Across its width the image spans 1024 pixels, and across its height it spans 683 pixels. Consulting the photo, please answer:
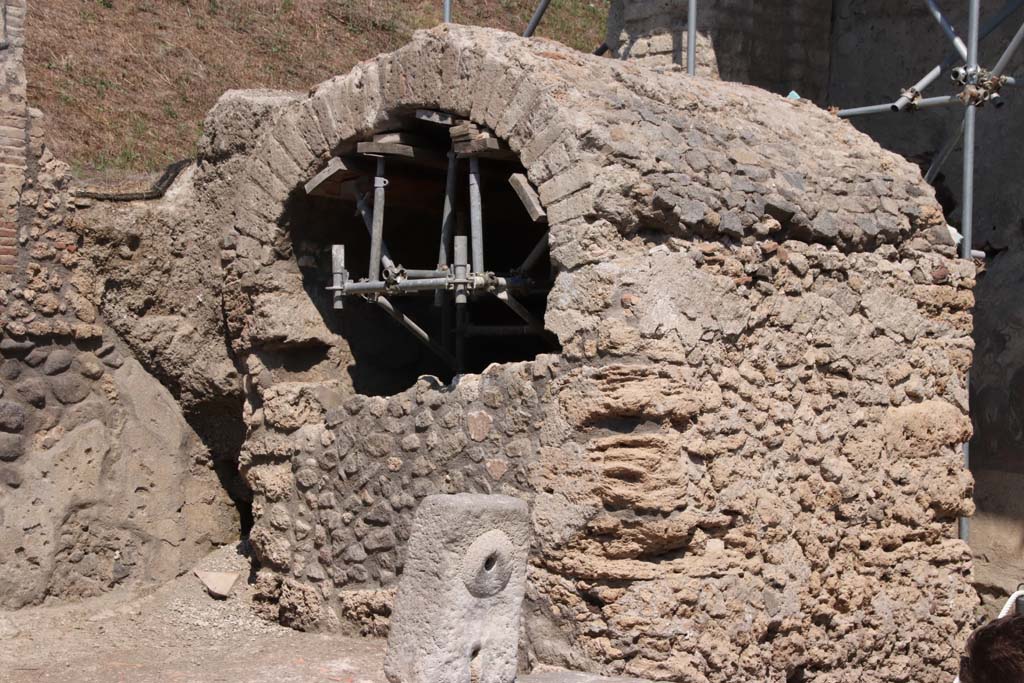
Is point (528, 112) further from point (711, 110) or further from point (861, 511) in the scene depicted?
point (861, 511)

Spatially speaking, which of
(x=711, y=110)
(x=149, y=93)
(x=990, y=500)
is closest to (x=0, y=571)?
(x=711, y=110)

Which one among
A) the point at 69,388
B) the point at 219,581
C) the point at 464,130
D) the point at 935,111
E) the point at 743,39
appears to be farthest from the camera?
the point at 743,39

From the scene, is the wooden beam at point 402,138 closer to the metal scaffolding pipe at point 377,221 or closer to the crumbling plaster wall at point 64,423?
the metal scaffolding pipe at point 377,221

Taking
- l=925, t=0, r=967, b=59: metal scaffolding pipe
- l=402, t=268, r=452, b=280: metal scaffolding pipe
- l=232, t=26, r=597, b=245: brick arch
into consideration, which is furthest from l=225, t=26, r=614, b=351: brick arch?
l=925, t=0, r=967, b=59: metal scaffolding pipe

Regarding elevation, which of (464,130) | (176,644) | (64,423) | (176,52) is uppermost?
(176,52)

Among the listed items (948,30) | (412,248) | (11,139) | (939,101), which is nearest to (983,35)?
(948,30)

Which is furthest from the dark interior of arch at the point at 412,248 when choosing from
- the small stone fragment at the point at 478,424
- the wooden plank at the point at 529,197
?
the small stone fragment at the point at 478,424

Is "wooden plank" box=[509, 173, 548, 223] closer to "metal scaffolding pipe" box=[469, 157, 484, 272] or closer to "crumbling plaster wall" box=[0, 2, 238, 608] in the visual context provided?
"metal scaffolding pipe" box=[469, 157, 484, 272]

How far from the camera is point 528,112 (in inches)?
244

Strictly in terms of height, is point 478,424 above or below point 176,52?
below

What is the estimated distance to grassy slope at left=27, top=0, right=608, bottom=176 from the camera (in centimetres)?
1178

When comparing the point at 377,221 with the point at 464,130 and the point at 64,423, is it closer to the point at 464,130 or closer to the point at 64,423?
the point at 464,130

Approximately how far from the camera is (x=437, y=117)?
6.65 m

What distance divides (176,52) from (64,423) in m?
6.95
